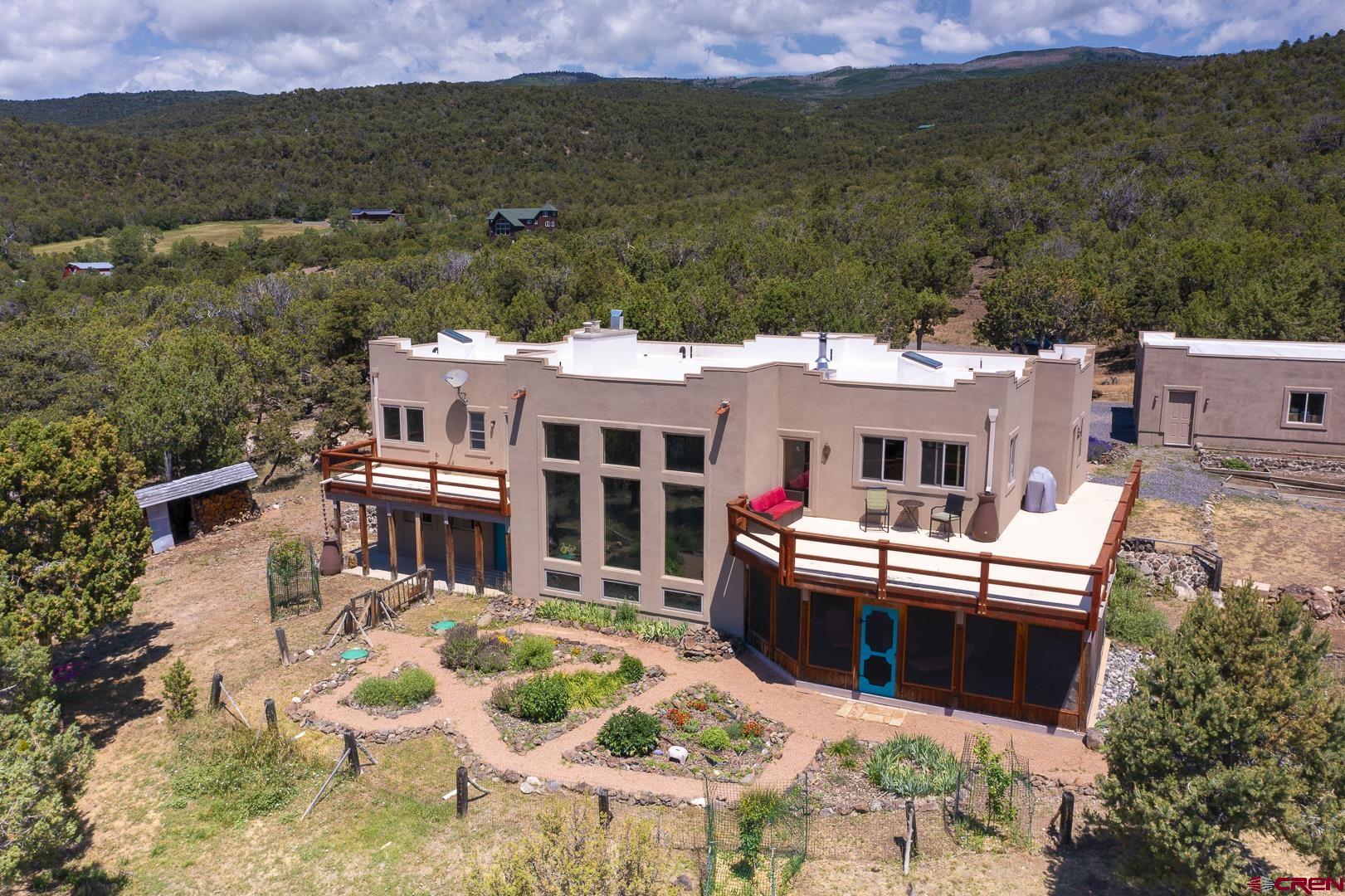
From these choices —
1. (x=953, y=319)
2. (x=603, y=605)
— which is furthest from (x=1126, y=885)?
(x=953, y=319)

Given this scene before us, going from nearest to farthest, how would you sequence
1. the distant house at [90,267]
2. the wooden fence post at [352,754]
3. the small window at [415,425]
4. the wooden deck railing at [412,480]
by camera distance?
the wooden fence post at [352,754] < the wooden deck railing at [412,480] < the small window at [415,425] < the distant house at [90,267]

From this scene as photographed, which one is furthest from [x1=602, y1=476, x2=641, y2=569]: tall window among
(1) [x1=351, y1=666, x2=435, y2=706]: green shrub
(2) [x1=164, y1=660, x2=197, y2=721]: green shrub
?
(2) [x1=164, y1=660, x2=197, y2=721]: green shrub

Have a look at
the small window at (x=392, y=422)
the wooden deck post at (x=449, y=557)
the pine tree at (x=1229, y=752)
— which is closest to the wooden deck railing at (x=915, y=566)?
the pine tree at (x=1229, y=752)

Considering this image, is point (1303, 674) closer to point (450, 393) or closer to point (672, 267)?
point (450, 393)

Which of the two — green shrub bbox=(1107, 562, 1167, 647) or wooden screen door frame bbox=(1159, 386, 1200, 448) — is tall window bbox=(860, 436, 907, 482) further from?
wooden screen door frame bbox=(1159, 386, 1200, 448)

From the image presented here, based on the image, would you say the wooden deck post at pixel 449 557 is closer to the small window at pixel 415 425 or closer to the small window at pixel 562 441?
the small window at pixel 415 425

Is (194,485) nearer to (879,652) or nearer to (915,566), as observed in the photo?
(879,652)
